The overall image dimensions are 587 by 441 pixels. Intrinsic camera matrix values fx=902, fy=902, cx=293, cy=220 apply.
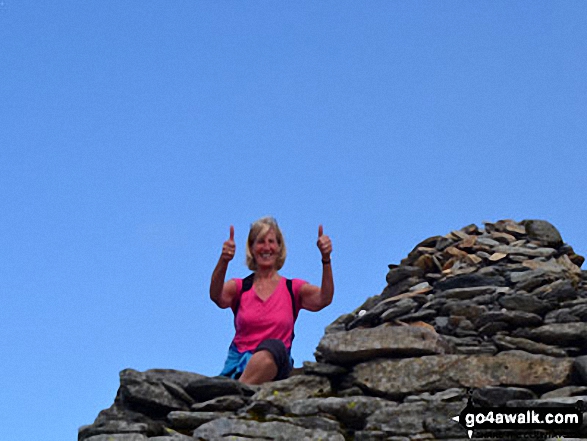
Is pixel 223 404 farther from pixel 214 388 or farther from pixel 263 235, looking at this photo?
pixel 263 235

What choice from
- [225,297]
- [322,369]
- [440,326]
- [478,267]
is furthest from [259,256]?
[478,267]

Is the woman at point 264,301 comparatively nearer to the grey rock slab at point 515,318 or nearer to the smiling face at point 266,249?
the smiling face at point 266,249

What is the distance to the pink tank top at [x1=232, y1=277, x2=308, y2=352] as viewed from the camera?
14.2 metres

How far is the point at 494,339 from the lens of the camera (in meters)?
13.9

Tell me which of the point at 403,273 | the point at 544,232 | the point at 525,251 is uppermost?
the point at 544,232

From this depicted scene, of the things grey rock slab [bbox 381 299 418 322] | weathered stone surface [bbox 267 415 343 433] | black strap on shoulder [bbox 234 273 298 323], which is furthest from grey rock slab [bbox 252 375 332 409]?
grey rock slab [bbox 381 299 418 322]

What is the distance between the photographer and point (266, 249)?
14.7 meters

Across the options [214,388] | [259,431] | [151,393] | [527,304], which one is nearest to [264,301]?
[214,388]

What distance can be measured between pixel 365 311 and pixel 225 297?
137 inches

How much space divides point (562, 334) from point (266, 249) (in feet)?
15.8

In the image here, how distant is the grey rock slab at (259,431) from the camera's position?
39.6 ft

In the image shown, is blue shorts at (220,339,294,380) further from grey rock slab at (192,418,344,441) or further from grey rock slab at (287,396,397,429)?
grey rock slab at (192,418,344,441)

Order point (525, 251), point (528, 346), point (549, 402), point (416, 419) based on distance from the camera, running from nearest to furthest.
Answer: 1. point (549, 402)
2. point (416, 419)
3. point (528, 346)
4. point (525, 251)

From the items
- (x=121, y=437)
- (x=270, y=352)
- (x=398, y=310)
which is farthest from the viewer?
(x=398, y=310)
